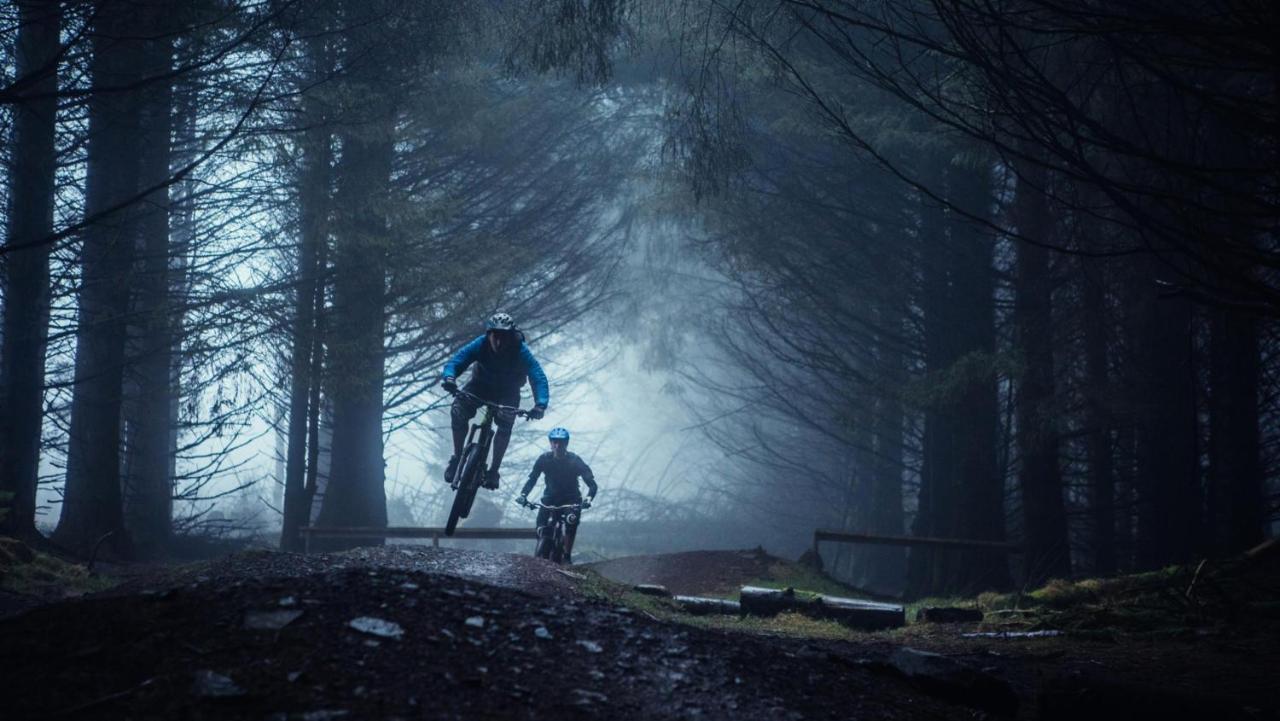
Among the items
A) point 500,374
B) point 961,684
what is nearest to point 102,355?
point 500,374

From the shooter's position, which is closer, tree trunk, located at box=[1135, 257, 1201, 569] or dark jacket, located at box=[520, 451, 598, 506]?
dark jacket, located at box=[520, 451, 598, 506]

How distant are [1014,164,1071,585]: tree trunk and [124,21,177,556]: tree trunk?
1120cm

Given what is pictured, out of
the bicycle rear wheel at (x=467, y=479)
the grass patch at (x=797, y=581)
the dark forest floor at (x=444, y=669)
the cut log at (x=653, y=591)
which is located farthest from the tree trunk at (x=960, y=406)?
the dark forest floor at (x=444, y=669)

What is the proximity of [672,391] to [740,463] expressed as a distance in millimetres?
6609

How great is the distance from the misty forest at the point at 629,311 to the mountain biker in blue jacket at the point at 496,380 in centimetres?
4

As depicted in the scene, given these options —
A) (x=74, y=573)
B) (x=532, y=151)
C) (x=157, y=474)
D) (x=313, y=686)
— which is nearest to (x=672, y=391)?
(x=532, y=151)

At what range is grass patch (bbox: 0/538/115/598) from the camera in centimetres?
935

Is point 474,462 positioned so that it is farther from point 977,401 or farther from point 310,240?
point 977,401

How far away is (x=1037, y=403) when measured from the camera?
553 inches

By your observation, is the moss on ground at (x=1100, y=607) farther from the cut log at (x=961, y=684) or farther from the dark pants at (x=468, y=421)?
the cut log at (x=961, y=684)

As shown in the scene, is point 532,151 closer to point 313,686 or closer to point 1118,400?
point 1118,400

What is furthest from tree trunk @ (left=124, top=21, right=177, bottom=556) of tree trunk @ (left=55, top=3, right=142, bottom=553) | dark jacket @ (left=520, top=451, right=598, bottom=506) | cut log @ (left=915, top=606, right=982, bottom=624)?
cut log @ (left=915, top=606, right=982, bottom=624)

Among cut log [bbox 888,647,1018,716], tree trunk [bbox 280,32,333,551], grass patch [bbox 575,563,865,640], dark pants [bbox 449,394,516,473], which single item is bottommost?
grass patch [bbox 575,563,865,640]

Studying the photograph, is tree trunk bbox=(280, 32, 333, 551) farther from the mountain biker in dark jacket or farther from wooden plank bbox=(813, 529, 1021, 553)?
wooden plank bbox=(813, 529, 1021, 553)
